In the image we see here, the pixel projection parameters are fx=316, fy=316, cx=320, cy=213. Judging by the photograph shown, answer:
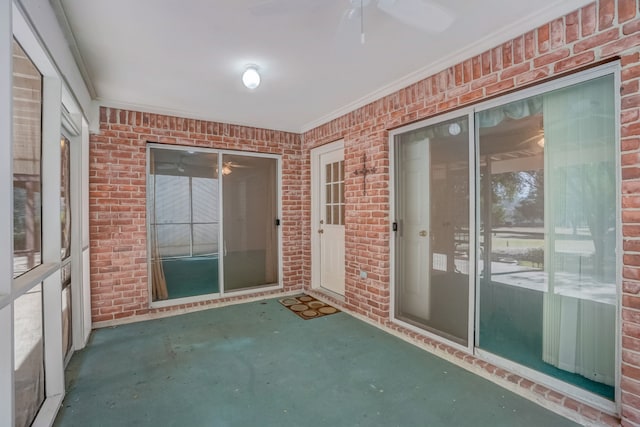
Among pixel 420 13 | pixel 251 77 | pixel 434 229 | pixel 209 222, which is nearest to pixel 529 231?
pixel 434 229

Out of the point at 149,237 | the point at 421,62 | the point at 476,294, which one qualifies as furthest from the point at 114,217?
the point at 476,294

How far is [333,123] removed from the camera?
4234 millimetres

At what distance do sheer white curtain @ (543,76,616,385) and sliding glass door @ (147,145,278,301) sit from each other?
3532 millimetres

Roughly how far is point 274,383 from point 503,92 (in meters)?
2.83

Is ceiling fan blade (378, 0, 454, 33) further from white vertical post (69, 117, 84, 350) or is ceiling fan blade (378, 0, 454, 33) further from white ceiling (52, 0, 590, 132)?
white vertical post (69, 117, 84, 350)

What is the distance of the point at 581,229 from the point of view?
2.10 metres

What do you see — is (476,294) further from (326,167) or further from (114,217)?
(114,217)

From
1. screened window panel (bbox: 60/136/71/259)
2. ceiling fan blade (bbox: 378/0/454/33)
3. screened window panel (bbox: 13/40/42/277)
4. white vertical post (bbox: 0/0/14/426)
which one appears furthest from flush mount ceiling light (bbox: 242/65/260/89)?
screened window panel (bbox: 60/136/71/259)

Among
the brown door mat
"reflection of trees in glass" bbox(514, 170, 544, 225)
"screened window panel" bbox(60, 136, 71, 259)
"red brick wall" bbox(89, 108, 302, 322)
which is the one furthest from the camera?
the brown door mat

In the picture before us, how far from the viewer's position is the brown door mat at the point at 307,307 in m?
3.95

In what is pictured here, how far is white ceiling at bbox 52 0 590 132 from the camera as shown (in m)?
1.98

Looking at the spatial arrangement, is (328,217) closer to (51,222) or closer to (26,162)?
(51,222)

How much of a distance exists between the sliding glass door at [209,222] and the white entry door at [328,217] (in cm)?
63

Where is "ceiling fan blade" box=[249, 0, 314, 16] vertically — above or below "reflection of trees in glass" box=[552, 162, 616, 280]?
above
